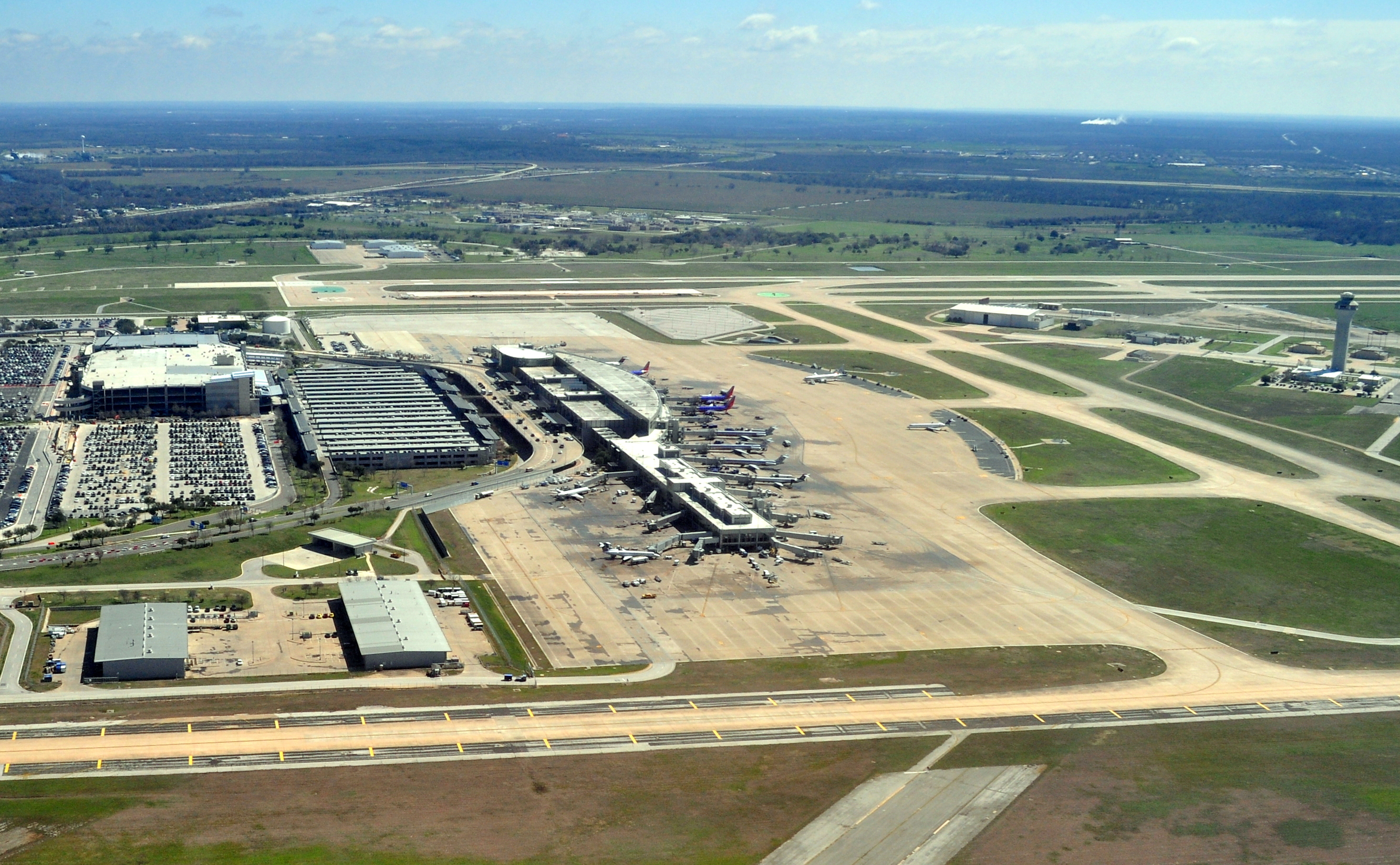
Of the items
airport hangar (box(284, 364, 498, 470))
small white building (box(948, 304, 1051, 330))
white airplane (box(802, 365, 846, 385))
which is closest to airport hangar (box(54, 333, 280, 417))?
airport hangar (box(284, 364, 498, 470))

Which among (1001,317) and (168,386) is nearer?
(168,386)

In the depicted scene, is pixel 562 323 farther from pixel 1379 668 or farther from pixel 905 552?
pixel 1379 668

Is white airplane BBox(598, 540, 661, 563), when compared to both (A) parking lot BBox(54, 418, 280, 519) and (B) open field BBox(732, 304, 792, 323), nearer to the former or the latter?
(A) parking lot BBox(54, 418, 280, 519)

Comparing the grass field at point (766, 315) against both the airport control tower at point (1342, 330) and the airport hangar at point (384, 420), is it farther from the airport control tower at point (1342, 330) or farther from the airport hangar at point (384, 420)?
the airport control tower at point (1342, 330)

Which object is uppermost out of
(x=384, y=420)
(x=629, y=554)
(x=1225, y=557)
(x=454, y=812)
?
(x=384, y=420)

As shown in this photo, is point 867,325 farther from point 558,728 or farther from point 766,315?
point 558,728

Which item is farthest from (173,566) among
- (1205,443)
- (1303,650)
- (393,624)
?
(1205,443)
